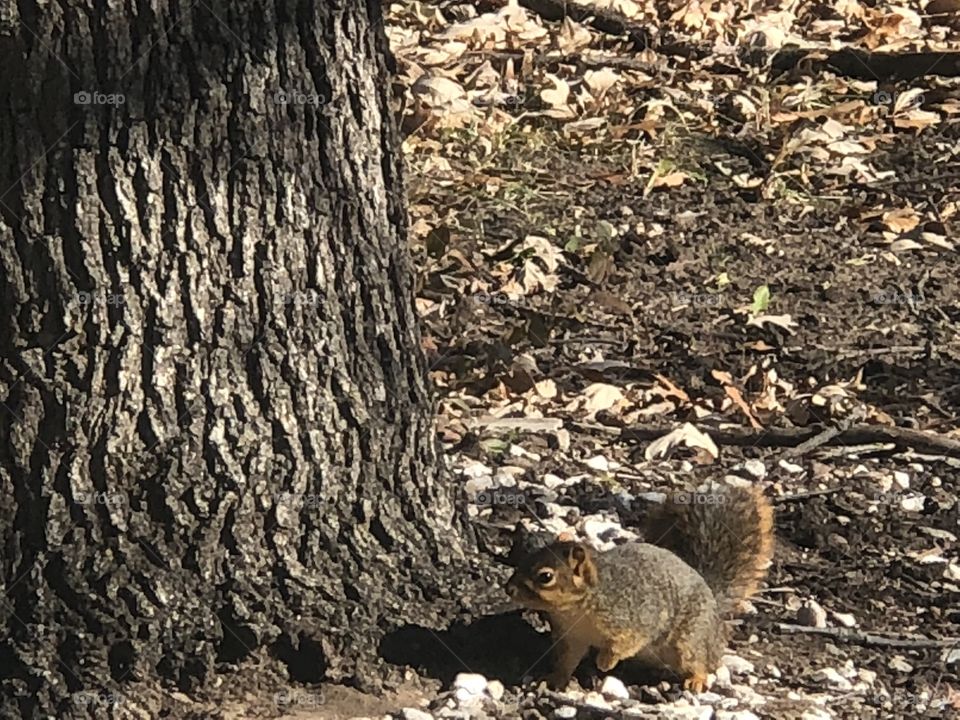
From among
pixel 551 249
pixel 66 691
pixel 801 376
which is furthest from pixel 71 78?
pixel 551 249

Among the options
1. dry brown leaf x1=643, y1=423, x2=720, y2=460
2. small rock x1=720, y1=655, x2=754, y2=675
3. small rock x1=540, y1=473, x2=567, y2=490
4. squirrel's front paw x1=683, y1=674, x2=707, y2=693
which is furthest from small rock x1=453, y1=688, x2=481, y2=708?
dry brown leaf x1=643, y1=423, x2=720, y2=460

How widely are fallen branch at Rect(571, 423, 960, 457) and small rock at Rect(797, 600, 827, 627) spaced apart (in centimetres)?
101

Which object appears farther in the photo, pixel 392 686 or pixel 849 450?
pixel 849 450

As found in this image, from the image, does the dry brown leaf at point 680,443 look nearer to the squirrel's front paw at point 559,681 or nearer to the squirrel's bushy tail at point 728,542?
the squirrel's bushy tail at point 728,542

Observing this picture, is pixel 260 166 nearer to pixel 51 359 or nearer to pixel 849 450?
pixel 51 359

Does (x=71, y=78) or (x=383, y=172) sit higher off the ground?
(x=71, y=78)

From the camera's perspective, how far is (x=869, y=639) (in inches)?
163

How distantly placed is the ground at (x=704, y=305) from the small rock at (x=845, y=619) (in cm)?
1

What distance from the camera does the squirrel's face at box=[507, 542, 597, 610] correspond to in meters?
3.75

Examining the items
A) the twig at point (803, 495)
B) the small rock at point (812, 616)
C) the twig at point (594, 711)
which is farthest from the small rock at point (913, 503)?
the twig at point (594, 711)

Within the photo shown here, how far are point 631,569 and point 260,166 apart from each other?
1294 mm

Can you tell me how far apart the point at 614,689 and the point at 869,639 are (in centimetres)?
69

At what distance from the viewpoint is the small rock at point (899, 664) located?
13.3ft

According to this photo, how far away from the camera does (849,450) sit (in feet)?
16.9
